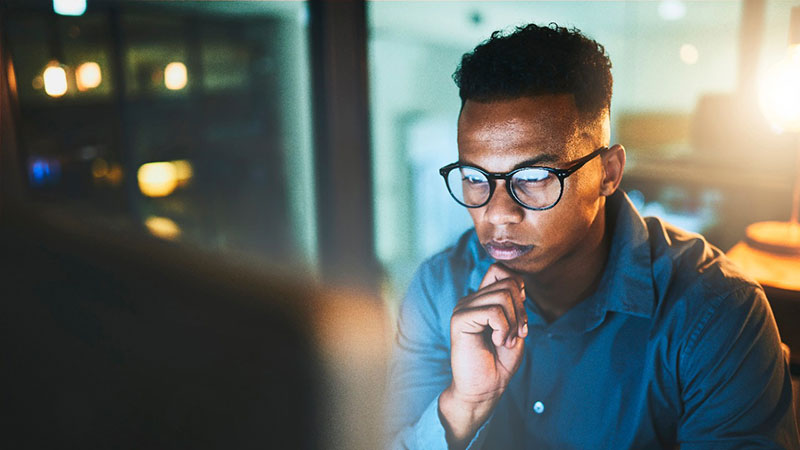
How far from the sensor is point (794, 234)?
72 centimetres

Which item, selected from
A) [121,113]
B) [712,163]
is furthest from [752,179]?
[121,113]

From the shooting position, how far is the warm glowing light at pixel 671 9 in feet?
2.60

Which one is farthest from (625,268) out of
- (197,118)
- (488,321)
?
(197,118)

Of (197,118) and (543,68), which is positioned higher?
(197,118)

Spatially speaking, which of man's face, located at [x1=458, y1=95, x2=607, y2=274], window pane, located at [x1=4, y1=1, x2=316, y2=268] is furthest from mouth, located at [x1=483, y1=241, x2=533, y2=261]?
window pane, located at [x1=4, y1=1, x2=316, y2=268]

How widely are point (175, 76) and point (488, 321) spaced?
18.9 feet

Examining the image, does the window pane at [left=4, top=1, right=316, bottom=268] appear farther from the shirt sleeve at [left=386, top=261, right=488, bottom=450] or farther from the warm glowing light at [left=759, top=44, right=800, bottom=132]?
the warm glowing light at [left=759, top=44, right=800, bottom=132]

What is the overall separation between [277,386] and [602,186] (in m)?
1.13

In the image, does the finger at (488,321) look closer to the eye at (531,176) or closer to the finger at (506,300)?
the finger at (506,300)

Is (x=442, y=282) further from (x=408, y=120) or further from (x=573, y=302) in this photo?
(x=408, y=120)

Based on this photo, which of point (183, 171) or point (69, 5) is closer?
point (69, 5)

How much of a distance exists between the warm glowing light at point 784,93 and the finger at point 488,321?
0.37 meters

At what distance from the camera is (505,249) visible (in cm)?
62

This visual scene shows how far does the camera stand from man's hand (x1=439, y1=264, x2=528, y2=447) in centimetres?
62
